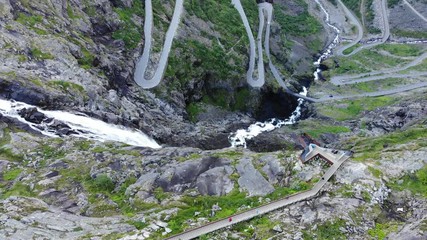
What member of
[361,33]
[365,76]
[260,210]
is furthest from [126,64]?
[361,33]

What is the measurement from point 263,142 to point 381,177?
48435 mm

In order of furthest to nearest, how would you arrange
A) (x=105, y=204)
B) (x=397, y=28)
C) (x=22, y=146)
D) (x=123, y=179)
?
(x=397, y=28) → (x=22, y=146) → (x=123, y=179) → (x=105, y=204)

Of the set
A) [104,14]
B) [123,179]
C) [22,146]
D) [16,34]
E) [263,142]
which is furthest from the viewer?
[104,14]

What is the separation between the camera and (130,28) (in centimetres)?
10888

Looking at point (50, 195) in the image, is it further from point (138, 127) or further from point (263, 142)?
point (263, 142)

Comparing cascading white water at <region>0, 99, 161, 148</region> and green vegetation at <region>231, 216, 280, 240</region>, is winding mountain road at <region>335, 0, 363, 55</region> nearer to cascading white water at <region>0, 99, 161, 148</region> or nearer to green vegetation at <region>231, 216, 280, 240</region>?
cascading white water at <region>0, 99, 161, 148</region>

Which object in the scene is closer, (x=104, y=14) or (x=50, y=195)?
(x=50, y=195)

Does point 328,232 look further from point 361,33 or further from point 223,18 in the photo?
point 361,33

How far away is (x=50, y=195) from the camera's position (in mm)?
52594

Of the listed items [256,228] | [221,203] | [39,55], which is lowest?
[256,228]

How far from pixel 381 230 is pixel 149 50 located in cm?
7810

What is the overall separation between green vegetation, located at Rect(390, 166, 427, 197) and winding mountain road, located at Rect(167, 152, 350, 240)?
7890 millimetres

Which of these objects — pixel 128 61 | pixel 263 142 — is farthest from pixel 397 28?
pixel 128 61

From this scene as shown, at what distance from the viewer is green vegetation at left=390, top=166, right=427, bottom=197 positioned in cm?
4959
